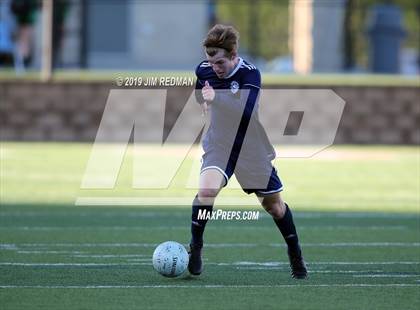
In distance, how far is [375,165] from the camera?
787 inches

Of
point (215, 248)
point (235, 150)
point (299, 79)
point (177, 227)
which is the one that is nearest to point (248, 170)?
point (235, 150)

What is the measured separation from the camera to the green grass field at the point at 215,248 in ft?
24.9

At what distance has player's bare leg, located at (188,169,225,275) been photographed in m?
8.30

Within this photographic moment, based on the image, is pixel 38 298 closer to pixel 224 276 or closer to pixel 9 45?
pixel 224 276

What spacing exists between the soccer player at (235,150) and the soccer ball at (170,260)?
16 centimetres

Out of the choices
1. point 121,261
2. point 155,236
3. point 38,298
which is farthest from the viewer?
point 155,236

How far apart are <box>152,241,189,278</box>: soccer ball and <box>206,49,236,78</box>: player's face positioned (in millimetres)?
1336

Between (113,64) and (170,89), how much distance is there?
15.4m

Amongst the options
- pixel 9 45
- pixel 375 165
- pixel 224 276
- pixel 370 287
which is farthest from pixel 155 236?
pixel 9 45

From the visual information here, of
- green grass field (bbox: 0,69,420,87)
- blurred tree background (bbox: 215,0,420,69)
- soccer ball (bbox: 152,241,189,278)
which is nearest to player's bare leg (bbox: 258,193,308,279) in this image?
soccer ball (bbox: 152,241,189,278)

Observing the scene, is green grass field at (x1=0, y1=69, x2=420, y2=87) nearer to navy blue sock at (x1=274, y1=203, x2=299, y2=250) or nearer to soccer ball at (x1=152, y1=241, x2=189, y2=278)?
navy blue sock at (x1=274, y1=203, x2=299, y2=250)

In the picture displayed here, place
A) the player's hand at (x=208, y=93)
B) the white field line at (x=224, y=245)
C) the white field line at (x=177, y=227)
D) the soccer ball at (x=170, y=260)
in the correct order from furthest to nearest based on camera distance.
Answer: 1. the white field line at (x=177, y=227)
2. the white field line at (x=224, y=245)
3. the soccer ball at (x=170, y=260)
4. the player's hand at (x=208, y=93)

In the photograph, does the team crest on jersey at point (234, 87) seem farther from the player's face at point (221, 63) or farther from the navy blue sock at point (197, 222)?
the navy blue sock at point (197, 222)

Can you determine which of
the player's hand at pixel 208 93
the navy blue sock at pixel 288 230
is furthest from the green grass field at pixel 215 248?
the player's hand at pixel 208 93
